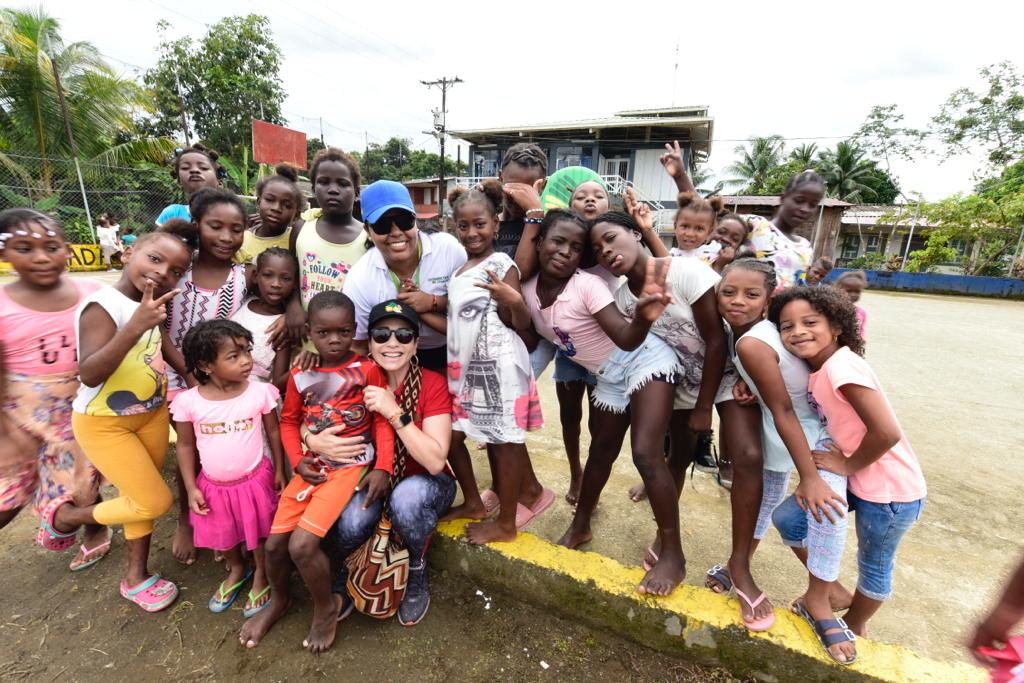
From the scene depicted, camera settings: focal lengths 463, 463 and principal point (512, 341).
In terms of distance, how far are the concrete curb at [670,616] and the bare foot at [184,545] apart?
53.2 inches

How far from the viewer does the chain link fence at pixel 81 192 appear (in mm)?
11912

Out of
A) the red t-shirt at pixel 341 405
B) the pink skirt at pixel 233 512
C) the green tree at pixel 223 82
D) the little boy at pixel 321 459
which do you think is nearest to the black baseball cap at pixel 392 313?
the little boy at pixel 321 459

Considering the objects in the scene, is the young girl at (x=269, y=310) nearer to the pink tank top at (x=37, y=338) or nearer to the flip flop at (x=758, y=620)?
the pink tank top at (x=37, y=338)

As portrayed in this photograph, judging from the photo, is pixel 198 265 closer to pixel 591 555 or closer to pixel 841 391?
pixel 591 555

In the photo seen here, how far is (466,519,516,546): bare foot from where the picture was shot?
7.49 feet

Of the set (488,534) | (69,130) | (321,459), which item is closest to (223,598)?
(321,459)

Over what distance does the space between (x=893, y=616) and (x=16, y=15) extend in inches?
803

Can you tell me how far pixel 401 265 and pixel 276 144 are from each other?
69.3 ft

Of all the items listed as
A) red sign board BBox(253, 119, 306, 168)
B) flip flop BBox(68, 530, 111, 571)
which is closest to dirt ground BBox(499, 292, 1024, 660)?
flip flop BBox(68, 530, 111, 571)

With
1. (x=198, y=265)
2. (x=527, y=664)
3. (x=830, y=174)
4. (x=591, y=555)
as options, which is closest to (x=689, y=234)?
(x=591, y=555)

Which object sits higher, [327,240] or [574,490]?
[327,240]

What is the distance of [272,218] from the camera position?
2.67m

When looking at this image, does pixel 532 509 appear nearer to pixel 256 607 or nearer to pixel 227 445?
pixel 256 607

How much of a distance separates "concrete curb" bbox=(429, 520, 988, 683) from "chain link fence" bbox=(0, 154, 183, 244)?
14.4 metres
